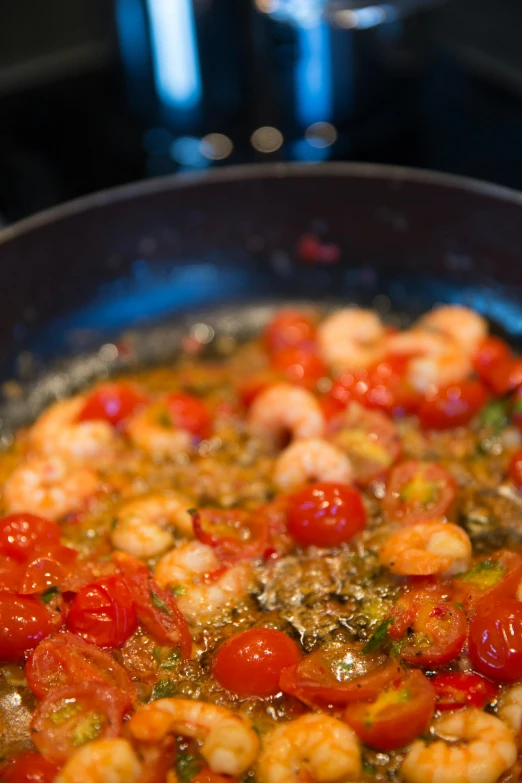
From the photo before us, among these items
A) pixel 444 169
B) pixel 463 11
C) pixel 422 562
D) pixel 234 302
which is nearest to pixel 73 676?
pixel 422 562

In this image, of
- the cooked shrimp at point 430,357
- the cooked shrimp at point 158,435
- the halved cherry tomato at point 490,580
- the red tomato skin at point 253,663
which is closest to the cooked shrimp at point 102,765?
the red tomato skin at point 253,663

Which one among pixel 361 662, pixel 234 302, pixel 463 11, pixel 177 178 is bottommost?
pixel 361 662

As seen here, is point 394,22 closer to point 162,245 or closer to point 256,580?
point 162,245

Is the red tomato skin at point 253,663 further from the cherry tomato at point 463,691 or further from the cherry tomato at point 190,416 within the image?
the cherry tomato at point 190,416

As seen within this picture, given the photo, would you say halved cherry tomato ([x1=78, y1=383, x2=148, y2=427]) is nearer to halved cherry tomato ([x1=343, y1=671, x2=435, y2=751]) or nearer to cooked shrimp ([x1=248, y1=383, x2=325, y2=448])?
cooked shrimp ([x1=248, y1=383, x2=325, y2=448])

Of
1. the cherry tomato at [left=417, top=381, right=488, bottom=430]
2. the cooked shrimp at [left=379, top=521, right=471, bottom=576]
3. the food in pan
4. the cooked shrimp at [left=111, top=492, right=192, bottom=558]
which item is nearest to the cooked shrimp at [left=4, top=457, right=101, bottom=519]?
the food in pan
